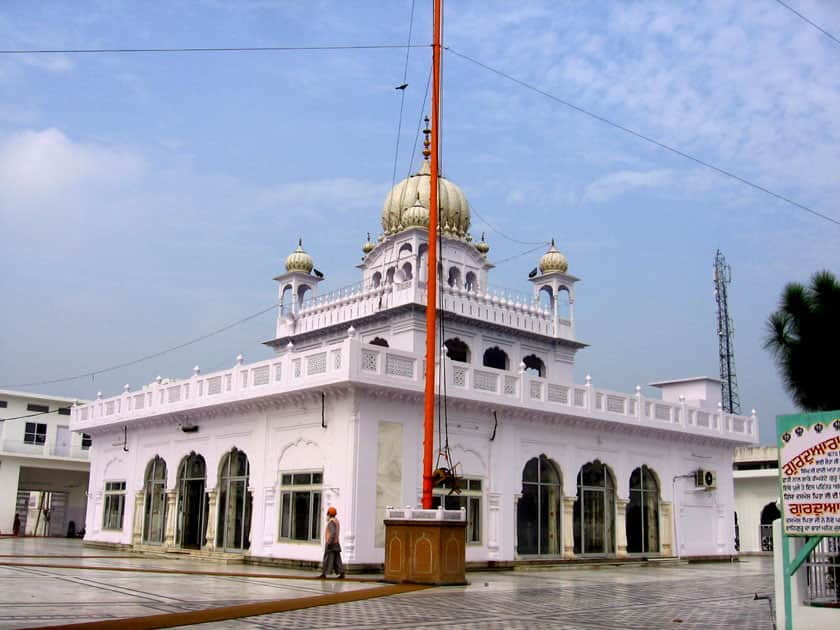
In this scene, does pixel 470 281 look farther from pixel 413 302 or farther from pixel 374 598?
pixel 374 598

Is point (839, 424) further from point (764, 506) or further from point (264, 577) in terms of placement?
point (764, 506)

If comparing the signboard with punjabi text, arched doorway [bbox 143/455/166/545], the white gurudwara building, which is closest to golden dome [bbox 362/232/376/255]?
the white gurudwara building

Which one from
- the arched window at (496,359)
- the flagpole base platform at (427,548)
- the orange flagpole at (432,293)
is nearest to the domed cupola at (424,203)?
the arched window at (496,359)

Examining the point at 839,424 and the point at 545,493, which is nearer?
the point at 839,424

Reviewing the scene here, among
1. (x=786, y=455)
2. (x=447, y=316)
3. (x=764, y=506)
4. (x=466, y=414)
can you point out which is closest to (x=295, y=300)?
(x=447, y=316)

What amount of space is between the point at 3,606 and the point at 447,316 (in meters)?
21.5

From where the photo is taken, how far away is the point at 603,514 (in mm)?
27281

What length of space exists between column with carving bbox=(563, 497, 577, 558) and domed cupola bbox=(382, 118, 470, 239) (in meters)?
13.0

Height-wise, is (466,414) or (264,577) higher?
(466,414)

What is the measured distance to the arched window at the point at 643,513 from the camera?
1110 inches

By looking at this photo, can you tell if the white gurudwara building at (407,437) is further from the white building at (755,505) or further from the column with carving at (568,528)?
the white building at (755,505)

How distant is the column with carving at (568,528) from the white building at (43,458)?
26.4 metres

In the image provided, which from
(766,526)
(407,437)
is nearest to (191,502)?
(407,437)

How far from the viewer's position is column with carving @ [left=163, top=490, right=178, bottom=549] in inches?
1052
